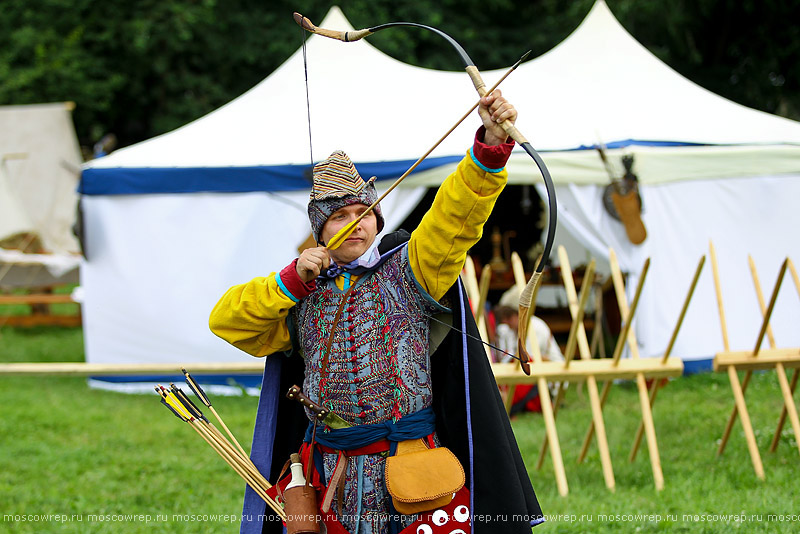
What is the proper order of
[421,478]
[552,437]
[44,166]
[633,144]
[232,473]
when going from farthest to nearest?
[44,166] < [633,144] < [232,473] < [552,437] < [421,478]

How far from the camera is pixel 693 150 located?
6.88 metres

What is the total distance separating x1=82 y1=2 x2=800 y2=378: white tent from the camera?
22.4 feet

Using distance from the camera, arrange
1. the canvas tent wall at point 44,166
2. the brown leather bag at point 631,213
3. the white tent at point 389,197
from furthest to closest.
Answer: the canvas tent wall at point 44,166
the white tent at point 389,197
the brown leather bag at point 631,213

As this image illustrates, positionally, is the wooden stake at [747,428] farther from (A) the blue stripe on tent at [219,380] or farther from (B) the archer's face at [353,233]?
(A) the blue stripe on tent at [219,380]

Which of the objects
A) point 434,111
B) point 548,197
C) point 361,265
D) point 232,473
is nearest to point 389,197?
point 434,111

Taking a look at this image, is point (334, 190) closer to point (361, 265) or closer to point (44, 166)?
point (361, 265)

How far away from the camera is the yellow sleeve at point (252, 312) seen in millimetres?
2184

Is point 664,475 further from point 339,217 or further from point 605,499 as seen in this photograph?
point 339,217

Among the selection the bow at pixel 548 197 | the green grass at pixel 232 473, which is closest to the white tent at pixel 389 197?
the green grass at pixel 232 473

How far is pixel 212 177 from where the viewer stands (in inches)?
274

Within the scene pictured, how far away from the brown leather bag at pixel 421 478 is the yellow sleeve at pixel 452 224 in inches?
16.0

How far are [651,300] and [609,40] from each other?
2.86 metres

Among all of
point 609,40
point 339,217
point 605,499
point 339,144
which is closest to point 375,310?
point 339,217

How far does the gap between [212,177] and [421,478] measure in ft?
16.9
